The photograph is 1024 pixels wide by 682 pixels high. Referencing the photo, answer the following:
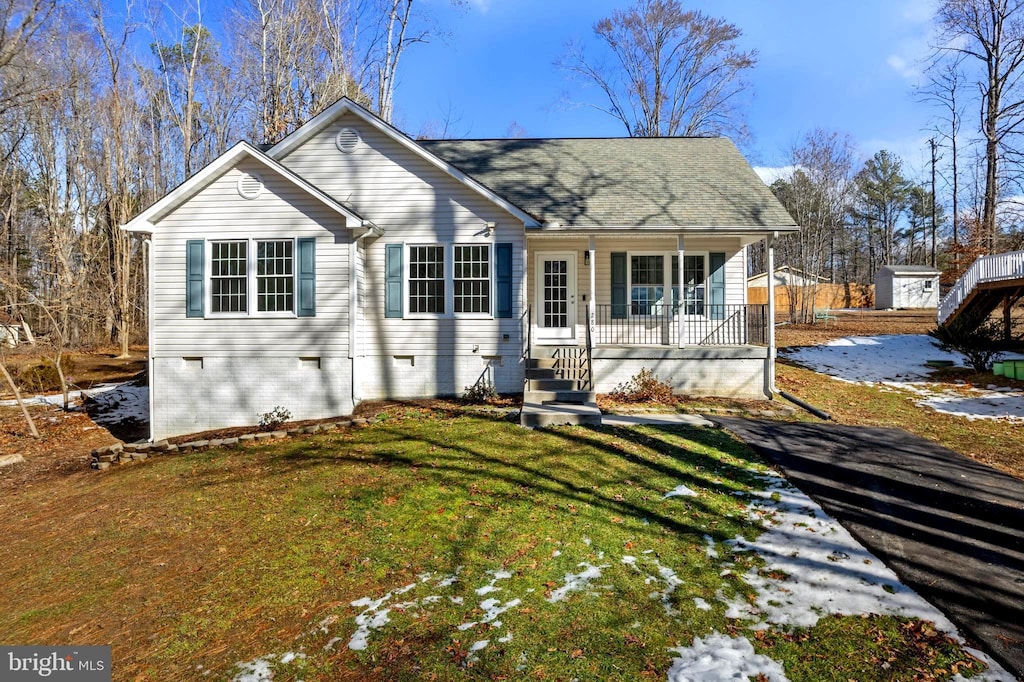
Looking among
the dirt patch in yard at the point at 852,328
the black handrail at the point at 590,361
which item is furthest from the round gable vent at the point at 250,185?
the dirt patch in yard at the point at 852,328

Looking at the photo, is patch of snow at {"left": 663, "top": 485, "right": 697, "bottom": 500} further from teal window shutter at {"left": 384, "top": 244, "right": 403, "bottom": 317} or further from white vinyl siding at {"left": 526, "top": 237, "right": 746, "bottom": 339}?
teal window shutter at {"left": 384, "top": 244, "right": 403, "bottom": 317}

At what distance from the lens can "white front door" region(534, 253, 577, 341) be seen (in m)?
12.8

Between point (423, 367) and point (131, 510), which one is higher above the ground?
point (423, 367)

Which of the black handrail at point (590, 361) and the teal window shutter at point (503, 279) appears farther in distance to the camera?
the teal window shutter at point (503, 279)

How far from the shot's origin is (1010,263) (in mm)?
16188

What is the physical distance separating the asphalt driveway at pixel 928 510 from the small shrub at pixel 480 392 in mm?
4686

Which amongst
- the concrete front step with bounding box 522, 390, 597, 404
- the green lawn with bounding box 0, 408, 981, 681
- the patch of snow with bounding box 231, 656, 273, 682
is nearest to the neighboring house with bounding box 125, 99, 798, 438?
the concrete front step with bounding box 522, 390, 597, 404

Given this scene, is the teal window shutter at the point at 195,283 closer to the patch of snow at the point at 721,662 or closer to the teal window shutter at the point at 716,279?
the patch of snow at the point at 721,662

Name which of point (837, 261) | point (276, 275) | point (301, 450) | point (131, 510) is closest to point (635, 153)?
point (276, 275)

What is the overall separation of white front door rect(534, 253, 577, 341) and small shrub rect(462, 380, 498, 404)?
219 centimetres

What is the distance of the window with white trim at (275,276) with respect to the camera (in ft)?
34.9

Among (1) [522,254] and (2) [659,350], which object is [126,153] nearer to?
(1) [522,254]

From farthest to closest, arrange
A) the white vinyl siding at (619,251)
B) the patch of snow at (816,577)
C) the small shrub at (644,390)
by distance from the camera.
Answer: the white vinyl siding at (619,251)
the small shrub at (644,390)
the patch of snow at (816,577)

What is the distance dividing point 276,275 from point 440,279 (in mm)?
3372
